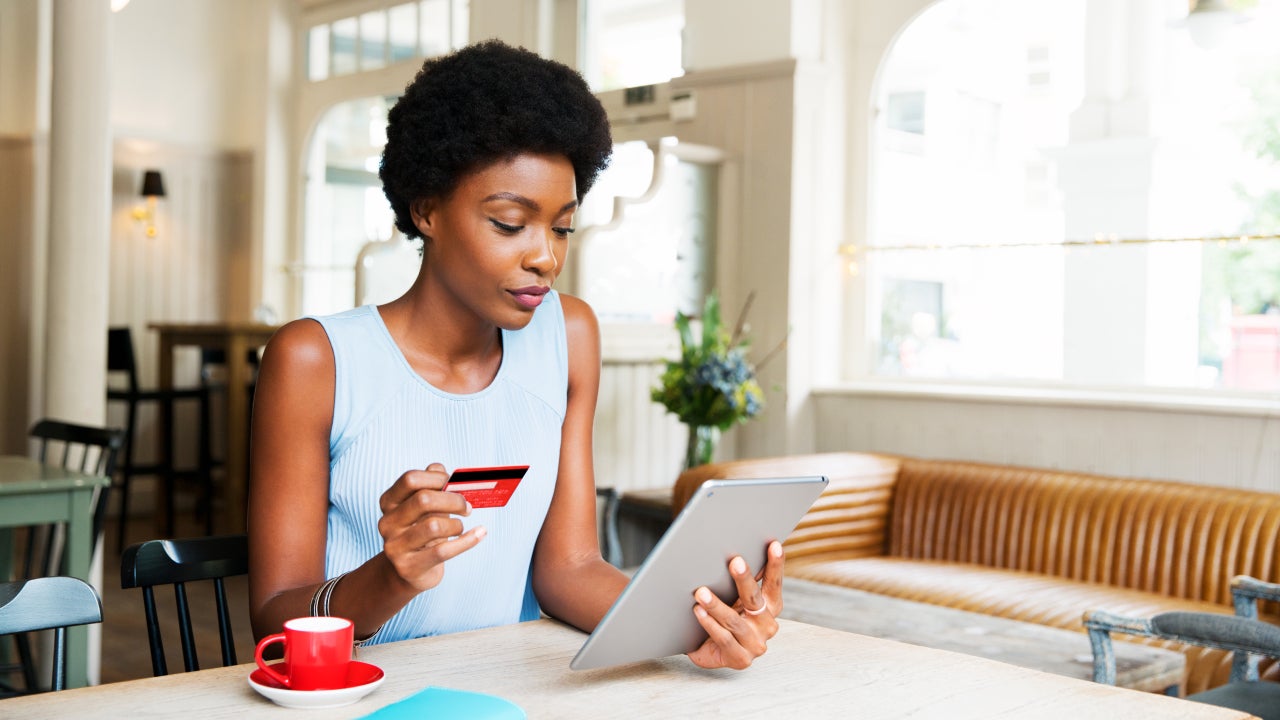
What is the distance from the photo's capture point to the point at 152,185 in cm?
736

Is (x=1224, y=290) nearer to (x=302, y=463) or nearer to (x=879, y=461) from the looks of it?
(x=879, y=461)

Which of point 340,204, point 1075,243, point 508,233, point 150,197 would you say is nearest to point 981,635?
point 508,233

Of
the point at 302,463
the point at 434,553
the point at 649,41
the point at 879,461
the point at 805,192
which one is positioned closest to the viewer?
the point at 434,553

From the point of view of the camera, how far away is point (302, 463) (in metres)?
1.34

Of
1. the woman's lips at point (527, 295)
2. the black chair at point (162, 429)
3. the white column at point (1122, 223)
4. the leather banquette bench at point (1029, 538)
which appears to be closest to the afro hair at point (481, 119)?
the woman's lips at point (527, 295)

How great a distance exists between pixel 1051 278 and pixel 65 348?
3.49m

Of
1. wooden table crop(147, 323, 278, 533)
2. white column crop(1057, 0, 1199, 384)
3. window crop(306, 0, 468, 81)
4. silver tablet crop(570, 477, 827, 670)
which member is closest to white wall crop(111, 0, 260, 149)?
window crop(306, 0, 468, 81)

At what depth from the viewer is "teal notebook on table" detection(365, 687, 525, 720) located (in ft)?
3.17

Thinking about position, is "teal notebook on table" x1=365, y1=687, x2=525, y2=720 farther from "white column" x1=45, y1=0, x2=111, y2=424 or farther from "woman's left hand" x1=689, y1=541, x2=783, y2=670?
"white column" x1=45, y1=0, x2=111, y2=424

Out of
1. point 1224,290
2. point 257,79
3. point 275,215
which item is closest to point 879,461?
point 1224,290

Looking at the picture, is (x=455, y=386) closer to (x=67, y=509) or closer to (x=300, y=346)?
(x=300, y=346)

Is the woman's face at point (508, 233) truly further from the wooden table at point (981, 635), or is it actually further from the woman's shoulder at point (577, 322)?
the wooden table at point (981, 635)

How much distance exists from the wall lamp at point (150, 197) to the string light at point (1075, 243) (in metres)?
4.52

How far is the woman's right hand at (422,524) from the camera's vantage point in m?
1.02
